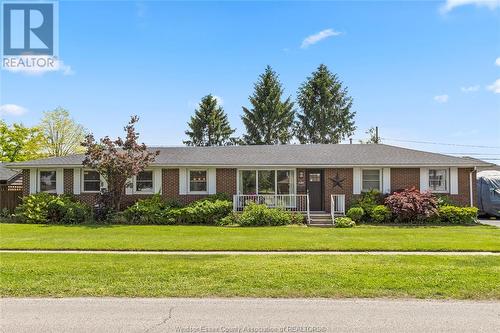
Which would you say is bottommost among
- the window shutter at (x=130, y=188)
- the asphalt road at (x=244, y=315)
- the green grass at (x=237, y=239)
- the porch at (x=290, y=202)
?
the green grass at (x=237, y=239)

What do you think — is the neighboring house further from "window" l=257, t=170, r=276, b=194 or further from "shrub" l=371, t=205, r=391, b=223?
"shrub" l=371, t=205, r=391, b=223

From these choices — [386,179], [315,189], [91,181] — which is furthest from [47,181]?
[386,179]

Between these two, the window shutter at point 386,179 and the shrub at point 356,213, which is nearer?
the shrub at point 356,213

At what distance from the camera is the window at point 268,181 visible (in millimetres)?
21531

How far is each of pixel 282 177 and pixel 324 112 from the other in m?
25.7

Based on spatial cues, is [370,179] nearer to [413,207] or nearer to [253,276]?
[413,207]

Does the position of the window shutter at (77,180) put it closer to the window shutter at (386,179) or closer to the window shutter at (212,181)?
the window shutter at (212,181)

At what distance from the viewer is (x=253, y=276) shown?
7.77m

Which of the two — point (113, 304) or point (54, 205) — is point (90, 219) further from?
point (113, 304)

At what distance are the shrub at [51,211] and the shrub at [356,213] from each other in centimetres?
1212

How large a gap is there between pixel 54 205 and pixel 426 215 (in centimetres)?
1712

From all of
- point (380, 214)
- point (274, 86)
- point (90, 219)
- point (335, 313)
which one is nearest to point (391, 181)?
point (380, 214)

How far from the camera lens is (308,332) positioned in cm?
504

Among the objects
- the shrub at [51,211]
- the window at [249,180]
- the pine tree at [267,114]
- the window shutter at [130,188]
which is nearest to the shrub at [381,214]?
the window at [249,180]
